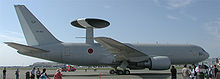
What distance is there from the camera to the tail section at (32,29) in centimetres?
2119

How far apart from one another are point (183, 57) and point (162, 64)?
226 inches

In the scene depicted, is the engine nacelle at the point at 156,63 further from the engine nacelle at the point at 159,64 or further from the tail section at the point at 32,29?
the tail section at the point at 32,29

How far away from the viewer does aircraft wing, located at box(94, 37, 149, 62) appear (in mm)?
18630

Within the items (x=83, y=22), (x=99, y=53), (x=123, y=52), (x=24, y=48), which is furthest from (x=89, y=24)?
(x=24, y=48)

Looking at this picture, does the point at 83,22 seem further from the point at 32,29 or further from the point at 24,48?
the point at 24,48

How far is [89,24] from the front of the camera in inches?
922

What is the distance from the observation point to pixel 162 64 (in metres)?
19.6

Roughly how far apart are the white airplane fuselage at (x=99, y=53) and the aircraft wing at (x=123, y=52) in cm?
209

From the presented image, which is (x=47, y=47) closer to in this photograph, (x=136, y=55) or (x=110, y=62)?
(x=110, y=62)

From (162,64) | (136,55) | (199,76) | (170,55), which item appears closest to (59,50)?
(136,55)

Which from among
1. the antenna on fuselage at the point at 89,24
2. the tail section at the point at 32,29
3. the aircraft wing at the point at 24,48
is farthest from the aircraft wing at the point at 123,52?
the tail section at the point at 32,29

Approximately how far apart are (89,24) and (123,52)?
230 inches

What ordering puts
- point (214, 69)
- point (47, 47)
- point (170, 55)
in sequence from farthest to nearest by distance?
point (170, 55) < point (47, 47) < point (214, 69)

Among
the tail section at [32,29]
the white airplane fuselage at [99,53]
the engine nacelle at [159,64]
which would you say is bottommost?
the engine nacelle at [159,64]
